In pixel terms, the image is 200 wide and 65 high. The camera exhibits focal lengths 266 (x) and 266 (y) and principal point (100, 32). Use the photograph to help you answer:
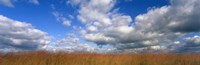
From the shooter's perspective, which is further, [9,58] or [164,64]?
[164,64]

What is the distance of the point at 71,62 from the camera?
1361cm

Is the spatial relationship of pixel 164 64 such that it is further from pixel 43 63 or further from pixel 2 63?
pixel 2 63

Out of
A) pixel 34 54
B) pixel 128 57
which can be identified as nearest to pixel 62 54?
pixel 34 54

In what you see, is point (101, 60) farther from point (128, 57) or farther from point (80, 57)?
point (128, 57)

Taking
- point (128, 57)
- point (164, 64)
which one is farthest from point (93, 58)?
point (164, 64)

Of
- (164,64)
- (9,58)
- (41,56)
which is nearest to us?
(9,58)

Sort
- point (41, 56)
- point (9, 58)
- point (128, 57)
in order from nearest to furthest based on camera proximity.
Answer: point (9, 58) < point (41, 56) < point (128, 57)

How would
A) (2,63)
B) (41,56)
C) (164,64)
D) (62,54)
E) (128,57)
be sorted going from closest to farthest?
(2,63), (41,56), (62,54), (164,64), (128,57)

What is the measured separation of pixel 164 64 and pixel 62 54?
5.96 m

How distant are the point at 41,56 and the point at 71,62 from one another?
1.55 metres

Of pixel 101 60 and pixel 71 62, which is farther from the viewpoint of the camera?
pixel 101 60

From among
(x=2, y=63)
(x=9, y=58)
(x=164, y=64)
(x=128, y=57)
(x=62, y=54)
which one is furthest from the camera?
(x=128, y=57)

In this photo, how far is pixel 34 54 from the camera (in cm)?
1319

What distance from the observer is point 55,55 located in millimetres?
13695
